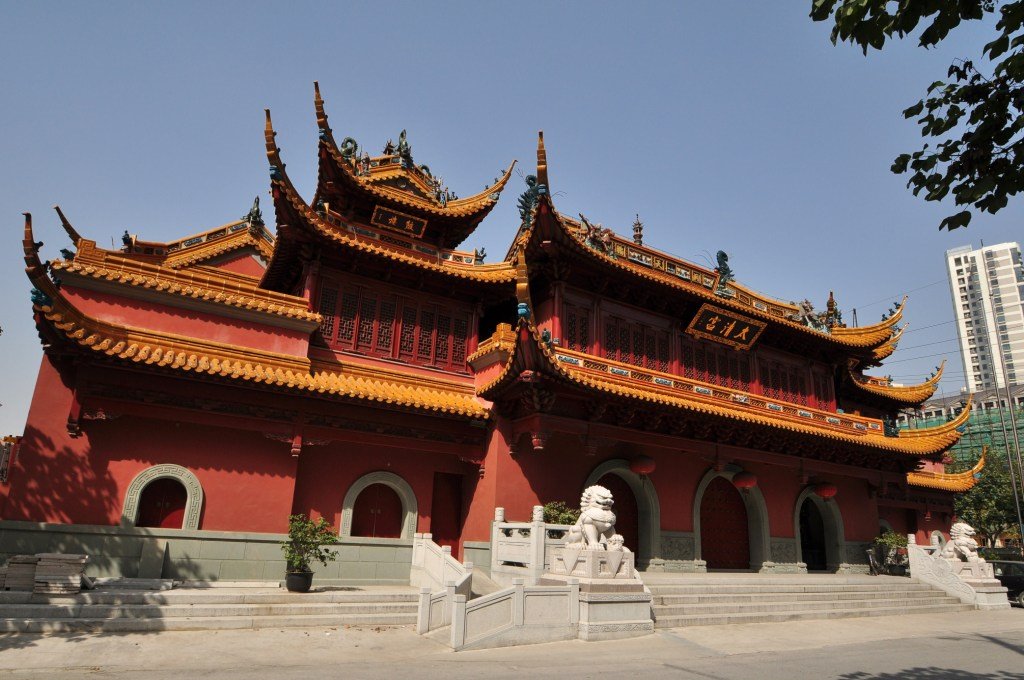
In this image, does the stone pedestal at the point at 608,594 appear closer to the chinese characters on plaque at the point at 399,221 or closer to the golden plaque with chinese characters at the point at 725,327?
the golden plaque with chinese characters at the point at 725,327

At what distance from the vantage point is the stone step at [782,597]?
11758 mm

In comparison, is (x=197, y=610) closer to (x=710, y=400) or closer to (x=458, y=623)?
(x=458, y=623)

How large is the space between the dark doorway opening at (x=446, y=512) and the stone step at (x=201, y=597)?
11.8ft

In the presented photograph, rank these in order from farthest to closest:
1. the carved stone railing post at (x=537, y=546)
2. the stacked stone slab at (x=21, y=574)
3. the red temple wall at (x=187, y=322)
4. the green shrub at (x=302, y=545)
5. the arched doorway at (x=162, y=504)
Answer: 1. the red temple wall at (x=187, y=322)
2. the arched doorway at (x=162, y=504)
3. the carved stone railing post at (x=537, y=546)
4. the green shrub at (x=302, y=545)
5. the stacked stone slab at (x=21, y=574)

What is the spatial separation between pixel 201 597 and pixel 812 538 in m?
17.8

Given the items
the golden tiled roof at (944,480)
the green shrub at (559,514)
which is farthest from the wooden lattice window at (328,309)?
the golden tiled roof at (944,480)

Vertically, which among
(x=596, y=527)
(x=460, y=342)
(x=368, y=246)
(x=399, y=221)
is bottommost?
(x=596, y=527)

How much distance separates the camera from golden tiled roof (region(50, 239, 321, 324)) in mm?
12352

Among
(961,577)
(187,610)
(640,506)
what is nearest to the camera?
(187,610)

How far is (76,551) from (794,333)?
18106 mm


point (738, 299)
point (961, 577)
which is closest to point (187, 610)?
point (738, 299)

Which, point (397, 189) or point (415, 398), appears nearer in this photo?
point (415, 398)

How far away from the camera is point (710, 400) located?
15766 millimetres

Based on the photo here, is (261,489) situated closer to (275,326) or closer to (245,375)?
(245,375)
